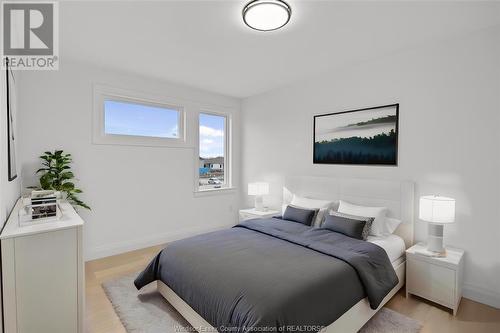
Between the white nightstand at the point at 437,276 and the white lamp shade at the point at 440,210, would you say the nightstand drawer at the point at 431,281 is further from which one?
the white lamp shade at the point at 440,210

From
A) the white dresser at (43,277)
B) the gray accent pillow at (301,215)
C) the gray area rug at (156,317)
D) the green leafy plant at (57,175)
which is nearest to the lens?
the white dresser at (43,277)

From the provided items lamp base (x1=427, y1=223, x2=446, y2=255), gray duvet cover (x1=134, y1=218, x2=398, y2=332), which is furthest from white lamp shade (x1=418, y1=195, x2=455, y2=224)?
gray duvet cover (x1=134, y1=218, x2=398, y2=332)

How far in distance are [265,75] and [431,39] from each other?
1.97 m

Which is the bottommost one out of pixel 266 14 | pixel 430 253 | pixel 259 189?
pixel 430 253

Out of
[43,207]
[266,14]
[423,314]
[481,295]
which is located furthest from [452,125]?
[43,207]

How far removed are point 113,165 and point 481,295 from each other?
4.49m

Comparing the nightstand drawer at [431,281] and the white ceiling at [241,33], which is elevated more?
the white ceiling at [241,33]

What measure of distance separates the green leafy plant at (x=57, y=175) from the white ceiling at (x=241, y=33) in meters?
1.21

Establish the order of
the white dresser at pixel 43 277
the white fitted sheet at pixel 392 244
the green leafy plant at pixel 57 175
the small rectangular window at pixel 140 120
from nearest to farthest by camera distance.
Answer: the white dresser at pixel 43 277 → the white fitted sheet at pixel 392 244 → the green leafy plant at pixel 57 175 → the small rectangular window at pixel 140 120

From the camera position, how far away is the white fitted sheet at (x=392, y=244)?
2563mm

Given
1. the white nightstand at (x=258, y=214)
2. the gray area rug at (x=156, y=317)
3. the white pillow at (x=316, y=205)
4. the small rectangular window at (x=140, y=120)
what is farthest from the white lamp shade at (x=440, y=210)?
the small rectangular window at (x=140, y=120)

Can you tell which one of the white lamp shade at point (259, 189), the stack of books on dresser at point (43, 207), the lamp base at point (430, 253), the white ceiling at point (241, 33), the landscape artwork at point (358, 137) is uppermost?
the white ceiling at point (241, 33)

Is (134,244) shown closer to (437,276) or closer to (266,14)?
(266,14)

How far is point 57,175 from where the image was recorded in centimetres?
292
